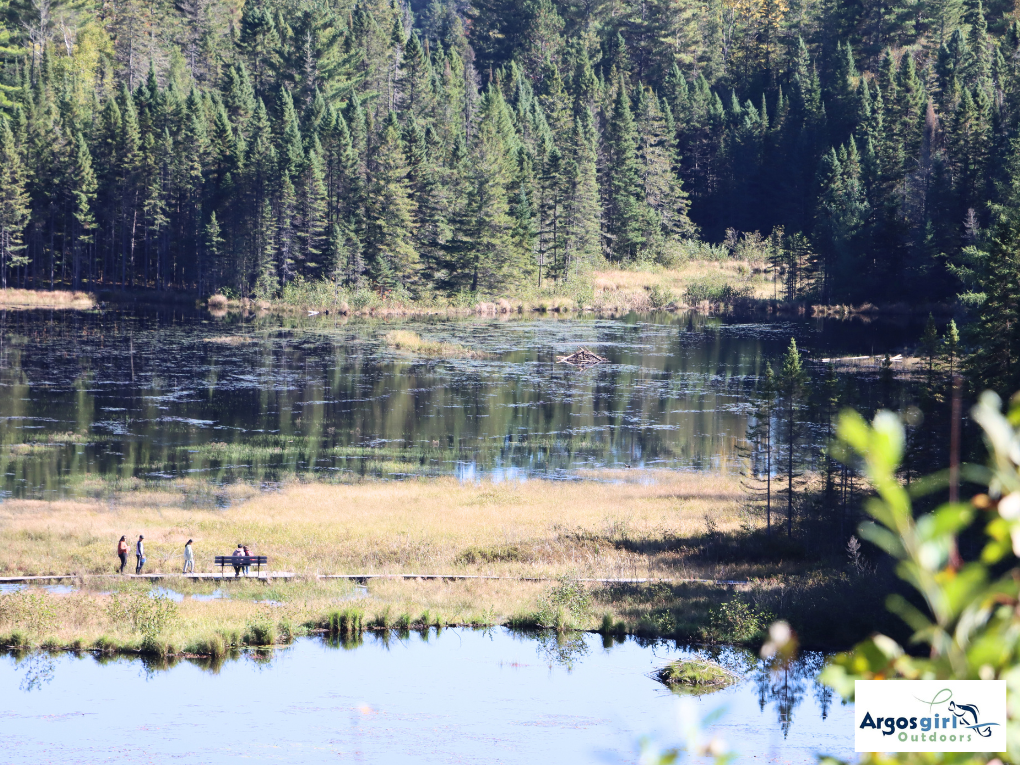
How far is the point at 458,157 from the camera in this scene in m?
109

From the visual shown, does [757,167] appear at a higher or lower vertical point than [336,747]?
higher

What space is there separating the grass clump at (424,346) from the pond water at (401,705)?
46422 mm

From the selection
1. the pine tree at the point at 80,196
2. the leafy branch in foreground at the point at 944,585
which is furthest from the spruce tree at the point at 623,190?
the leafy branch in foreground at the point at 944,585

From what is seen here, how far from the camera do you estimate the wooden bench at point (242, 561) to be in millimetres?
29016

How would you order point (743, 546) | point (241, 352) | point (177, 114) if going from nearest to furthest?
point (743, 546), point (241, 352), point (177, 114)

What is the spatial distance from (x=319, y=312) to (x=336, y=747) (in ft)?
256

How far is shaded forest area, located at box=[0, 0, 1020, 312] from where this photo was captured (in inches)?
3856

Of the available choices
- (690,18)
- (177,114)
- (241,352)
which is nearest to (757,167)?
(690,18)

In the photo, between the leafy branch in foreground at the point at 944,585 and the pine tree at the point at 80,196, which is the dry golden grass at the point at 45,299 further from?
the leafy branch in foreground at the point at 944,585

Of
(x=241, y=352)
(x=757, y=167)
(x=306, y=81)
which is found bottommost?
Answer: (x=241, y=352)

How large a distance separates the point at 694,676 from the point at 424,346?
53.1 m

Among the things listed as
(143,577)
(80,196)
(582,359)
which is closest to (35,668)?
(143,577)

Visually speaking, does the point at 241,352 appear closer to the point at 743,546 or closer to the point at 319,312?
the point at 319,312

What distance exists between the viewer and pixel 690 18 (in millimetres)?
153250
